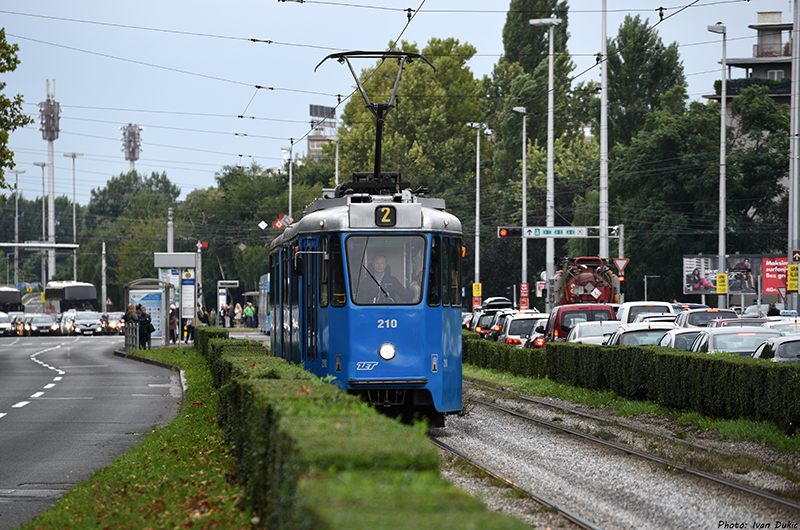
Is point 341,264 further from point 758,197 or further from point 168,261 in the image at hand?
point 758,197

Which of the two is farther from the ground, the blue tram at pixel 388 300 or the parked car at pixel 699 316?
the blue tram at pixel 388 300

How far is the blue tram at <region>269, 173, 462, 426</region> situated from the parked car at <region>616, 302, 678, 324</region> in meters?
18.5

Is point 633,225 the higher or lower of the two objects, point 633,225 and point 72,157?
the lower

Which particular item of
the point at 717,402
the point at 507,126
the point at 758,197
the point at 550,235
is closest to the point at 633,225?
the point at 758,197

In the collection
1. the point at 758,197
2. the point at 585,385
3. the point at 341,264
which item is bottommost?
the point at 585,385

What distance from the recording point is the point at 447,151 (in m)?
83.8

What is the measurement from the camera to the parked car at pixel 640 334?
22.5m

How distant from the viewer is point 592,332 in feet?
84.2

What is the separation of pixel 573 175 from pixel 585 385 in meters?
57.5

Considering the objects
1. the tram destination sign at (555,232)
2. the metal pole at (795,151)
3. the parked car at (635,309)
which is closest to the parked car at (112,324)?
the tram destination sign at (555,232)

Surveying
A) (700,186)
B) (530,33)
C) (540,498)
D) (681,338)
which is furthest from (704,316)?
(530,33)

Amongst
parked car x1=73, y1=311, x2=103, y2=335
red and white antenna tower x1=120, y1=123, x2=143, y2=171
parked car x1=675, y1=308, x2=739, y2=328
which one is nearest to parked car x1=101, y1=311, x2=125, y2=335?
parked car x1=73, y1=311, x2=103, y2=335

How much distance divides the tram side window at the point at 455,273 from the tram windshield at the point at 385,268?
1.64 ft

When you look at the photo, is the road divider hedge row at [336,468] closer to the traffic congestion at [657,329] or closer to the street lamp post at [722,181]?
the traffic congestion at [657,329]
